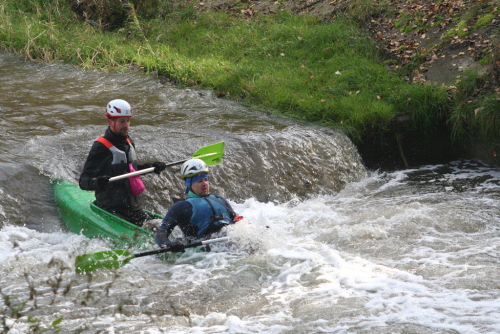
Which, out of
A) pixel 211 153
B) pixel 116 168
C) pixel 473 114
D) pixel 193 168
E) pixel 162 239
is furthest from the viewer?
pixel 473 114

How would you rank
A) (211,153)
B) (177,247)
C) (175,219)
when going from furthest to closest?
(211,153), (175,219), (177,247)

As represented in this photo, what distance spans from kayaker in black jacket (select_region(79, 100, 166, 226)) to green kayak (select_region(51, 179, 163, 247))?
0.51 feet

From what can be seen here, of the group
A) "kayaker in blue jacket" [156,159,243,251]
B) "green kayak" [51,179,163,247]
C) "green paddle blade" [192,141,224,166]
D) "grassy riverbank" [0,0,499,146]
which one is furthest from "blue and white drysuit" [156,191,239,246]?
"grassy riverbank" [0,0,499,146]

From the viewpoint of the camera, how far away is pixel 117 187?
529cm

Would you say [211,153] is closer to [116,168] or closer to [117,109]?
[116,168]

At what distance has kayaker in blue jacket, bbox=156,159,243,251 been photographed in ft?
15.5

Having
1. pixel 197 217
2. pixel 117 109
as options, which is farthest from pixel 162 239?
pixel 117 109

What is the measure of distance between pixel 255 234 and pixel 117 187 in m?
1.60

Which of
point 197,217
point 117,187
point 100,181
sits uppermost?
point 100,181

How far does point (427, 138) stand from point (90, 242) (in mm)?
6021

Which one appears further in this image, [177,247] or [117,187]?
[117,187]

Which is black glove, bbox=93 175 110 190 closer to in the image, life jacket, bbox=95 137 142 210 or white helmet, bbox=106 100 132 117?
life jacket, bbox=95 137 142 210

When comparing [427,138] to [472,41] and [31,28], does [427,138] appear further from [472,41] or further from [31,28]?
[31,28]

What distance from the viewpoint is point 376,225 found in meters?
5.76
